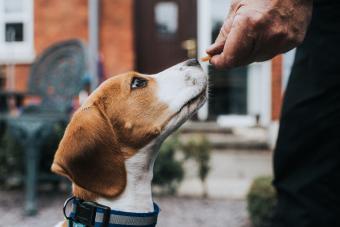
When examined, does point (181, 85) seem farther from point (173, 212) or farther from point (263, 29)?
point (173, 212)

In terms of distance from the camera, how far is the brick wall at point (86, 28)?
7922 mm

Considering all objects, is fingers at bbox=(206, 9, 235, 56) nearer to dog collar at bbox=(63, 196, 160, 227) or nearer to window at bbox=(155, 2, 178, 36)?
dog collar at bbox=(63, 196, 160, 227)

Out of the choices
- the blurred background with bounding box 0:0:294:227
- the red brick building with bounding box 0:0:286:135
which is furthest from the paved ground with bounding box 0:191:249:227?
the red brick building with bounding box 0:0:286:135

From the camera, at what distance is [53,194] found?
4.64 m

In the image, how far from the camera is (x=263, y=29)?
152cm

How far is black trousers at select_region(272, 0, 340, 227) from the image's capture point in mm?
1776

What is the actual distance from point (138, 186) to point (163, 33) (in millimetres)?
6659

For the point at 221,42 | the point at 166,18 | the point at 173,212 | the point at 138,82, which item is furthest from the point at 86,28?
the point at 221,42

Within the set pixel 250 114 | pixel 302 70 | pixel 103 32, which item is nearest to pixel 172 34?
pixel 103 32

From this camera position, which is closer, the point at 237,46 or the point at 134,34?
the point at 237,46

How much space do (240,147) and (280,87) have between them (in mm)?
1133

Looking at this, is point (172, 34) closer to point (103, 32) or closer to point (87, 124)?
point (103, 32)

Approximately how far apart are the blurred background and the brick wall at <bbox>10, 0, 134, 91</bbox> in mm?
15

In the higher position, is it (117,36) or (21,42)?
(117,36)
